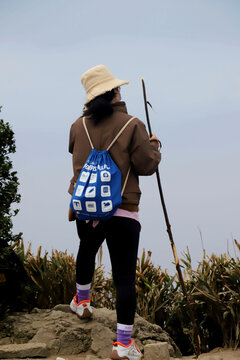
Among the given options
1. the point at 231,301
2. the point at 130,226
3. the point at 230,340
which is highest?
the point at 130,226

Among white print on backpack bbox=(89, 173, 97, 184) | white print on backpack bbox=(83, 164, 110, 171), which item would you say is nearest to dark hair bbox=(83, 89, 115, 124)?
white print on backpack bbox=(83, 164, 110, 171)

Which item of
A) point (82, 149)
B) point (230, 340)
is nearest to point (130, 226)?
point (82, 149)

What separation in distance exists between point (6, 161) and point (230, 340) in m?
4.10

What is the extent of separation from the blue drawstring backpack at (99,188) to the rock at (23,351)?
1806 millimetres

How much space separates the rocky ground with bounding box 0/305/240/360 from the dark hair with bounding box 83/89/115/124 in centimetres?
255

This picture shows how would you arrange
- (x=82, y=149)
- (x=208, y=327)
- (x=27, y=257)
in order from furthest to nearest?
(x=27, y=257) < (x=208, y=327) < (x=82, y=149)

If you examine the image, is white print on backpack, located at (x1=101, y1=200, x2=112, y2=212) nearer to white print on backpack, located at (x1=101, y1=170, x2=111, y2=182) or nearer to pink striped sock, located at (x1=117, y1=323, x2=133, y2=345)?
white print on backpack, located at (x1=101, y1=170, x2=111, y2=182)

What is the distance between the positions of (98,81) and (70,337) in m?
3.09

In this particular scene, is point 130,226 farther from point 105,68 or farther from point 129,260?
point 105,68

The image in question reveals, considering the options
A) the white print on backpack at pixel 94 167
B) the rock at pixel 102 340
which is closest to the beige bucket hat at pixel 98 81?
the white print on backpack at pixel 94 167

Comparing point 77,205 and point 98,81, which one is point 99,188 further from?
point 98,81

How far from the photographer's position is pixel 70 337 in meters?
6.07

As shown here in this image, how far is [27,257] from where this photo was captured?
805 centimetres

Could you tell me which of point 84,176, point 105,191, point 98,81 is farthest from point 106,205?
point 98,81
